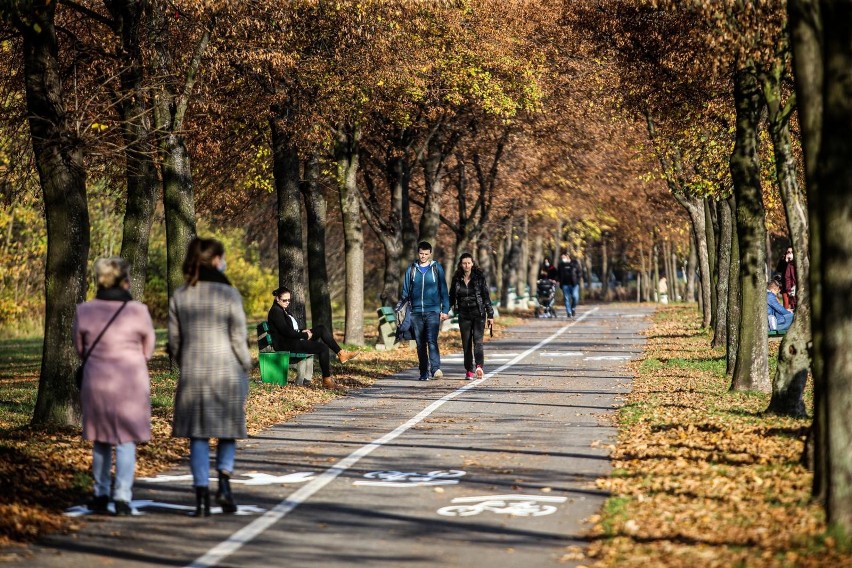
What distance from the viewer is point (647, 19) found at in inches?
915

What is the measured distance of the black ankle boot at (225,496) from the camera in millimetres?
9664

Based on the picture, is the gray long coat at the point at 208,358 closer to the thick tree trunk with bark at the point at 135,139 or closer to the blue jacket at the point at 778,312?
the thick tree trunk with bark at the point at 135,139

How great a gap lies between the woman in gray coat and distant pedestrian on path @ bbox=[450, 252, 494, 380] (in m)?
11.9

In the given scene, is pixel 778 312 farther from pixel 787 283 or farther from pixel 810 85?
pixel 810 85

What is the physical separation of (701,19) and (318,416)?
684 cm

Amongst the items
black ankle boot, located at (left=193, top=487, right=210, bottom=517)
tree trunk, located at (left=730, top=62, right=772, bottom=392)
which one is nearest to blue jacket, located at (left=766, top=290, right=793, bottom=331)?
tree trunk, located at (left=730, top=62, right=772, bottom=392)

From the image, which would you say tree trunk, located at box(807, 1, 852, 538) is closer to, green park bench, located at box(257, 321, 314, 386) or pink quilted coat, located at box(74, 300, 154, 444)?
pink quilted coat, located at box(74, 300, 154, 444)

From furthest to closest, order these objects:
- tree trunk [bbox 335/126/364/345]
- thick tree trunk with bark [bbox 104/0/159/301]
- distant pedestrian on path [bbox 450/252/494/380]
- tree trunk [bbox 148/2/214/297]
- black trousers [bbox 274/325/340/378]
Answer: tree trunk [bbox 335/126/364/345] → distant pedestrian on path [bbox 450/252/494/380] → black trousers [bbox 274/325/340/378] → tree trunk [bbox 148/2/214/297] → thick tree trunk with bark [bbox 104/0/159/301]

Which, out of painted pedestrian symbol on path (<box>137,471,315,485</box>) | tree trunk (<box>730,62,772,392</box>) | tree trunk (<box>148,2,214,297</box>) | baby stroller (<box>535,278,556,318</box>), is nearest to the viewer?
painted pedestrian symbol on path (<box>137,471,315,485</box>)

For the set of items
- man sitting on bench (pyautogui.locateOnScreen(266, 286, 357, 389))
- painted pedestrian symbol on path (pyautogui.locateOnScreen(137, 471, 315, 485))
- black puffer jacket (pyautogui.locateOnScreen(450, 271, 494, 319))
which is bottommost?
painted pedestrian symbol on path (pyautogui.locateOnScreen(137, 471, 315, 485))

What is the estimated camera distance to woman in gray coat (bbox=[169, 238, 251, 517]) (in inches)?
380

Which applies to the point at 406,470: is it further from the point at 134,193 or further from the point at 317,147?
the point at 317,147

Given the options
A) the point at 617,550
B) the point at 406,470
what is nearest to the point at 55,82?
the point at 406,470

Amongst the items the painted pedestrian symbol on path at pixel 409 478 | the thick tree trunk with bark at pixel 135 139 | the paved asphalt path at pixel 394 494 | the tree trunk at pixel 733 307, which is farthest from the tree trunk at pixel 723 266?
the painted pedestrian symbol on path at pixel 409 478
